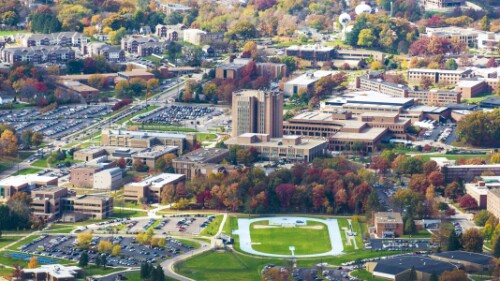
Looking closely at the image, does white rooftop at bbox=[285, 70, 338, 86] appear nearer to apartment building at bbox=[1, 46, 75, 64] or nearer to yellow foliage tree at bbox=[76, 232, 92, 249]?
apartment building at bbox=[1, 46, 75, 64]

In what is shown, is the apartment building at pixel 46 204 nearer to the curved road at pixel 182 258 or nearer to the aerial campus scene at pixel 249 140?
the aerial campus scene at pixel 249 140

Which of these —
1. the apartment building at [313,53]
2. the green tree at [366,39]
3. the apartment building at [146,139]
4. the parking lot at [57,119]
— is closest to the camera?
the apartment building at [146,139]

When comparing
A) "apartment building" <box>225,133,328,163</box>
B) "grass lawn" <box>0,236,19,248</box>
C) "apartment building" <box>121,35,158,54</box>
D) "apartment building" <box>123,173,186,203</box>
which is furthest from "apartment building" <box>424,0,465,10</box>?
"grass lawn" <box>0,236,19,248</box>

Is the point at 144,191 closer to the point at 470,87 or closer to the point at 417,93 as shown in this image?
the point at 417,93

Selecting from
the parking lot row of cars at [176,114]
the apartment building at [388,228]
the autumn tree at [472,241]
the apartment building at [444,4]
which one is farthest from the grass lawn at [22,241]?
the apartment building at [444,4]

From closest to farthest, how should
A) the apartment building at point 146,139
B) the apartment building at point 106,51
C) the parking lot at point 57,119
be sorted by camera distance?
the apartment building at point 146,139 → the parking lot at point 57,119 → the apartment building at point 106,51

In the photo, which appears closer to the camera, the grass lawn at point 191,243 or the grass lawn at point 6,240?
the grass lawn at point 191,243
